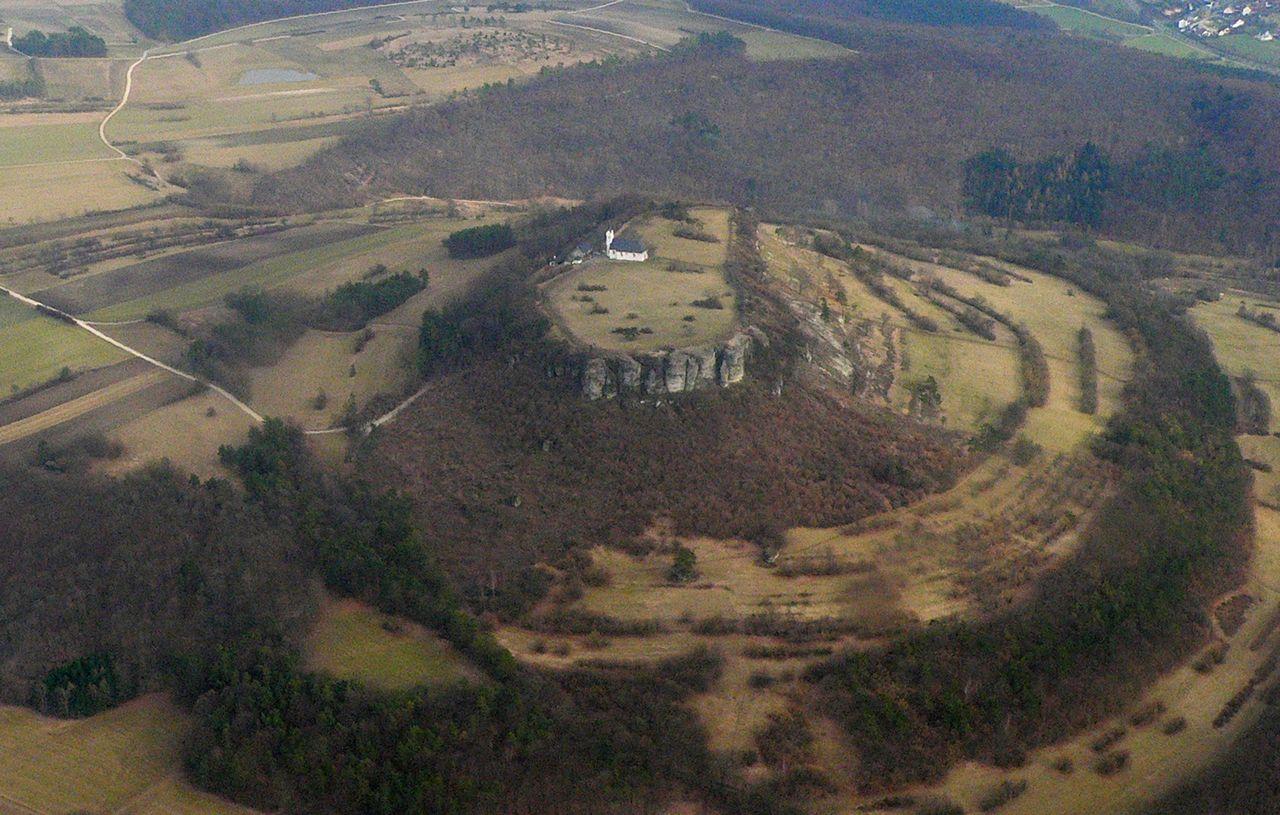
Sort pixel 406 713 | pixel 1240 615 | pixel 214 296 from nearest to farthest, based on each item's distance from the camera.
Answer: pixel 406 713 → pixel 1240 615 → pixel 214 296

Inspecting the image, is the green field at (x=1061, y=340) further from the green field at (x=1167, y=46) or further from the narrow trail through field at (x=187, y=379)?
the green field at (x=1167, y=46)

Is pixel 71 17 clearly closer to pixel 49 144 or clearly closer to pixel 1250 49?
pixel 49 144

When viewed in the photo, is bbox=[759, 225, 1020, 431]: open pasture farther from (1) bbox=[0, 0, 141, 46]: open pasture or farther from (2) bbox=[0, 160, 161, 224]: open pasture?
(1) bbox=[0, 0, 141, 46]: open pasture

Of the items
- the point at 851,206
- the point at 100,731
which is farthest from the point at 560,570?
the point at 851,206

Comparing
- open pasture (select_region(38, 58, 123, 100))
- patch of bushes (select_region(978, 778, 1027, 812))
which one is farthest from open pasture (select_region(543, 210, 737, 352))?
open pasture (select_region(38, 58, 123, 100))

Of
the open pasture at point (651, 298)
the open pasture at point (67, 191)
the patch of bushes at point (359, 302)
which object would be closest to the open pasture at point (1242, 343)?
the open pasture at point (651, 298)

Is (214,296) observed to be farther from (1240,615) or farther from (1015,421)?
(1240,615)
